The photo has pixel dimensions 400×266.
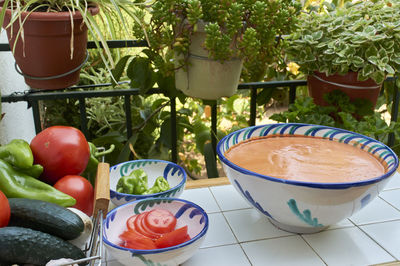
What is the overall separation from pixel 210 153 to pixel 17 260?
0.96 m

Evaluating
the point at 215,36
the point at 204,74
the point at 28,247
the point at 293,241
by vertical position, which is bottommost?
the point at 293,241

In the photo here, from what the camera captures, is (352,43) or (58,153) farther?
(352,43)

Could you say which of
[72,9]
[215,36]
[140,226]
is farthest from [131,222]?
[72,9]

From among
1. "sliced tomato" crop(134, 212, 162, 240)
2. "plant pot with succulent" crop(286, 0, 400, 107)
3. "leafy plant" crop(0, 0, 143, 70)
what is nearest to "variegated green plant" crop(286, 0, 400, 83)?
"plant pot with succulent" crop(286, 0, 400, 107)

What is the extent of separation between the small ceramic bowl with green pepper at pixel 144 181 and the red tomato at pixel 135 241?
0.12m

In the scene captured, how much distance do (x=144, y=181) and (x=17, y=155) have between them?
27cm

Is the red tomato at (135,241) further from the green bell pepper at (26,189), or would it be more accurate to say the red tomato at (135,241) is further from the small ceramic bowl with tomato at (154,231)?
the green bell pepper at (26,189)

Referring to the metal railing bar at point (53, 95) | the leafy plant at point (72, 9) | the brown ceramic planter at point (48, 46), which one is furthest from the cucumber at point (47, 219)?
the metal railing bar at point (53, 95)

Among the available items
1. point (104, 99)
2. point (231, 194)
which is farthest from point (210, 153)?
point (104, 99)

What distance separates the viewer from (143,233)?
74cm

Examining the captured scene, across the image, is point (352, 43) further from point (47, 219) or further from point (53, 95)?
point (47, 219)

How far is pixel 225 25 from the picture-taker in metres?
1.02

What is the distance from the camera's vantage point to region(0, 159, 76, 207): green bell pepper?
2.36 feet

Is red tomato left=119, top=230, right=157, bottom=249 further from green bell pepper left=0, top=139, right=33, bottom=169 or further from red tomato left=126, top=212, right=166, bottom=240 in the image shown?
green bell pepper left=0, top=139, right=33, bottom=169
